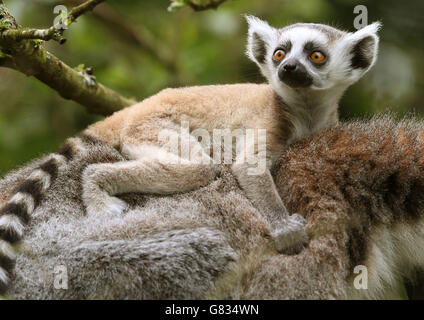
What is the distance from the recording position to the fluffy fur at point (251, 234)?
14.7ft

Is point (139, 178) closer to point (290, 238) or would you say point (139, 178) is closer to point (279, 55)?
point (290, 238)

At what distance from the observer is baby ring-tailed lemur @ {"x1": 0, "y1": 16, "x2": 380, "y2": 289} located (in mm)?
5035

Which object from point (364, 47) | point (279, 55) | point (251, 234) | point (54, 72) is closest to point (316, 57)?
point (279, 55)

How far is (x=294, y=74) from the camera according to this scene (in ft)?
19.7

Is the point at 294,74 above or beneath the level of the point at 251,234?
above

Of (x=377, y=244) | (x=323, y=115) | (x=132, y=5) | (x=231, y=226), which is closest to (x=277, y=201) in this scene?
(x=231, y=226)

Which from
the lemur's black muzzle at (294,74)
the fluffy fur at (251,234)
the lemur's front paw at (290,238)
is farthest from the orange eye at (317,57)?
the lemur's front paw at (290,238)

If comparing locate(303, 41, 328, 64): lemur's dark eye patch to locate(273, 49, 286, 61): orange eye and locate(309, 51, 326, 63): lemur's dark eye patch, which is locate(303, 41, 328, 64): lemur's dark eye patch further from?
locate(273, 49, 286, 61): orange eye

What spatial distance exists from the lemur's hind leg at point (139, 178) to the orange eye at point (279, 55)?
66.3 inches

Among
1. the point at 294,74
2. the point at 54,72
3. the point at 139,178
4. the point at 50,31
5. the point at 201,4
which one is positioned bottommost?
the point at 139,178

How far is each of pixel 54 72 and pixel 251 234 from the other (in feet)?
9.34

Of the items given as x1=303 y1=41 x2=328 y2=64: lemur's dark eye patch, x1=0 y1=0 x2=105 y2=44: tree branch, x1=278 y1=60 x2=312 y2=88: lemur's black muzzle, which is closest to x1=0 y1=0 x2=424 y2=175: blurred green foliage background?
x1=303 y1=41 x2=328 y2=64: lemur's dark eye patch

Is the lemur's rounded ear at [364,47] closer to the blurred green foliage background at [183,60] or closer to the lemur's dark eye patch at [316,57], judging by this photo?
the lemur's dark eye patch at [316,57]

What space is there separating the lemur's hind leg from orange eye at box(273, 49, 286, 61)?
1.68 m
